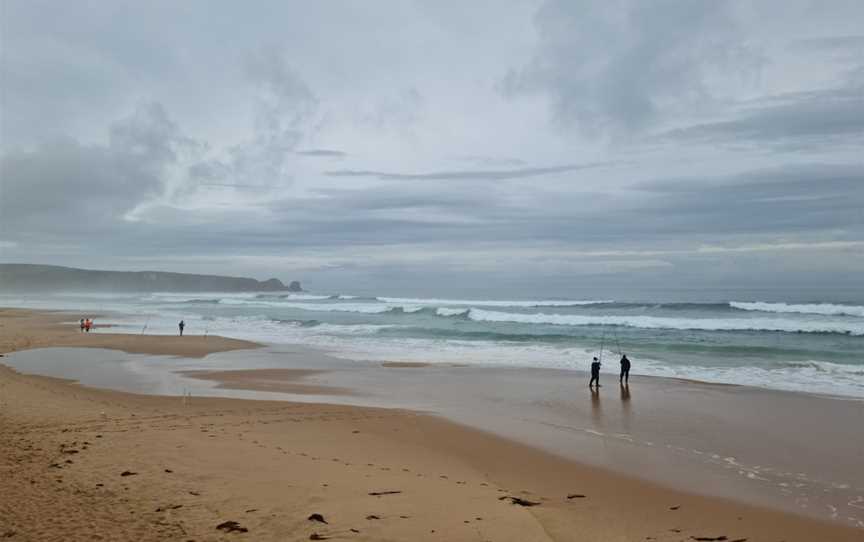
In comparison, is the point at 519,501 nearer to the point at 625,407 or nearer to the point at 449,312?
the point at 625,407

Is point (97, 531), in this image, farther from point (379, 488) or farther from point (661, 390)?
point (661, 390)

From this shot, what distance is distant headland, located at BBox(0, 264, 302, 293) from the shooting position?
132 m

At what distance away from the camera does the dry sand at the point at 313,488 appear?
5.82 m

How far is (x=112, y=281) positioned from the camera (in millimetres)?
144250

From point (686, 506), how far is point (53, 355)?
74.8 feet

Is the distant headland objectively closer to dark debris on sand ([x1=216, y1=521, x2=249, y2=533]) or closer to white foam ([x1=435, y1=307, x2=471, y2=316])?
white foam ([x1=435, y1=307, x2=471, y2=316])

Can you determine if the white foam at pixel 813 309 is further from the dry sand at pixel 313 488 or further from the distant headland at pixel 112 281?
the distant headland at pixel 112 281

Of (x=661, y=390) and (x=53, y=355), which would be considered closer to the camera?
(x=661, y=390)

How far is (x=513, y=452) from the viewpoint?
9.77 m

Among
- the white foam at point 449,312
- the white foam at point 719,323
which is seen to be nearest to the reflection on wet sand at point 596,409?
the white foam at point 719,323

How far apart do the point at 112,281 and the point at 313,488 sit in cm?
15833

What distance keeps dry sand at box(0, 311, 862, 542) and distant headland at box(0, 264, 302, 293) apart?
137 meters

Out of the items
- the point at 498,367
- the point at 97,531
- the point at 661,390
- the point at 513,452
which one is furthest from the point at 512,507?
the point at 498,367

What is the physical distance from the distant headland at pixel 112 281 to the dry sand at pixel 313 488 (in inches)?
5384
